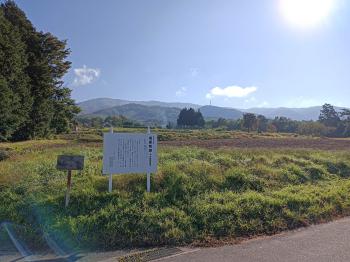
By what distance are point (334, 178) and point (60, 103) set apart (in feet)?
112

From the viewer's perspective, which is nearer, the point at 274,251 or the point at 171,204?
the point at 274,251

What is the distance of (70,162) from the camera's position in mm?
6840

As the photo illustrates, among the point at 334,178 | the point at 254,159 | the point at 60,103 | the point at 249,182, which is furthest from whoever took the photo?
the point at 60,103

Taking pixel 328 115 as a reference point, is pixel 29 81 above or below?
above

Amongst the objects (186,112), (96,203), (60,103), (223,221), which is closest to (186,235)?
(223,221)

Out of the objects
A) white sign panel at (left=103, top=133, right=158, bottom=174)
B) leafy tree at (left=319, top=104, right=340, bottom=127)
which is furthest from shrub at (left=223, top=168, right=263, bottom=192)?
leafy tree at (left=319, top=104, right=340, bottom=127)

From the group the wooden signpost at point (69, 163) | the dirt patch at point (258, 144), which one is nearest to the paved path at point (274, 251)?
the wooden signpost at point (69, 163)

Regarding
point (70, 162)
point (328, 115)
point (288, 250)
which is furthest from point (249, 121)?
point (288, 250)

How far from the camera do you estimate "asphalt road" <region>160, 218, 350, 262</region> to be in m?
5.07

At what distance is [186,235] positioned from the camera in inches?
233

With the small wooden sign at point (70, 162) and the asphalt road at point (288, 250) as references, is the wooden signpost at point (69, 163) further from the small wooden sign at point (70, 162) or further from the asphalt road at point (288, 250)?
the asphalt road at point (288, 250)

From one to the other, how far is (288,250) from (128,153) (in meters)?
3.39

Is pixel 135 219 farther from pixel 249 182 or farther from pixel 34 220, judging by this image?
pixel 249 182

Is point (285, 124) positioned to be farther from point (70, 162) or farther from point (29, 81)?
point (70, 162)
